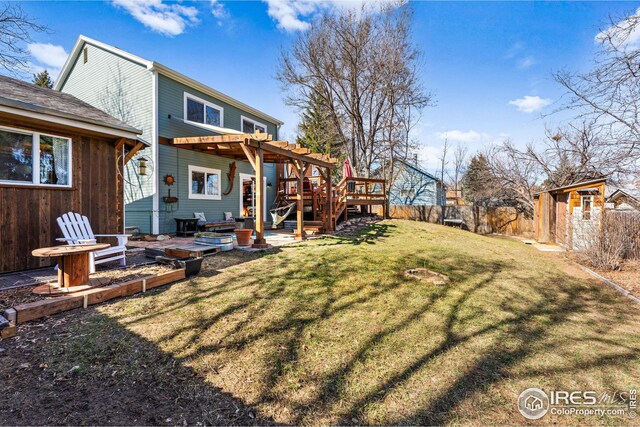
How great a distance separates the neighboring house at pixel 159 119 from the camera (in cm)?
921

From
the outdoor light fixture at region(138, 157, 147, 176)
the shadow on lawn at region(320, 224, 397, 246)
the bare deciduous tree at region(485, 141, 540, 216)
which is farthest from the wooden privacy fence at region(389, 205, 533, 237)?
the outdoor light fixture at region(138, 157, 147, 176)

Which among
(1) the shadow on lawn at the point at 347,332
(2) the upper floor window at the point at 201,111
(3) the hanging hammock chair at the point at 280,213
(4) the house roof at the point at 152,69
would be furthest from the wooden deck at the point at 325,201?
(1) the shadow on lawn at the point at 347,332

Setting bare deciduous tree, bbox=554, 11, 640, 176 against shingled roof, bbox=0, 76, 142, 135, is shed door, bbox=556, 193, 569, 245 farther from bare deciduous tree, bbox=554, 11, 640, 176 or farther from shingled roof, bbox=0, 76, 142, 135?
shingled roof, bbox=0, 76, 142, 135

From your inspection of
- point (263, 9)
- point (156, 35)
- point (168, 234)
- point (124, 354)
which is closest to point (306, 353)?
point (124, 354)

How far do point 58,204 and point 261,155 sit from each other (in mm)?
3981

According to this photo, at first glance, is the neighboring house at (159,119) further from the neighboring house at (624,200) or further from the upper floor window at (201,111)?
the neighboring house at (624,200)

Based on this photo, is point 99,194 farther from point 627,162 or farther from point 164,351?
point 627,162

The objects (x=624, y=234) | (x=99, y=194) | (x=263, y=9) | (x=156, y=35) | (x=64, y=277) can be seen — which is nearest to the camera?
(x=64, y=277)

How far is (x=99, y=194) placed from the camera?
5.95 metres

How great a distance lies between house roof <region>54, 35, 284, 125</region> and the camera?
9109 millimetres

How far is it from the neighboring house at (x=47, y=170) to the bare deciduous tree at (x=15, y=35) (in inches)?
98.7

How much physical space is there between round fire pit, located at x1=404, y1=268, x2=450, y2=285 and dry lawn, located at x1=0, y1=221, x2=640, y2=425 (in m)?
0.30

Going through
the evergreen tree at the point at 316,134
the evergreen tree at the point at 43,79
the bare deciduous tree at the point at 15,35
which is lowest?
the bare deciduous tree at the point at 15,35

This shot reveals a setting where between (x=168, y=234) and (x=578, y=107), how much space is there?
39.0 ft
